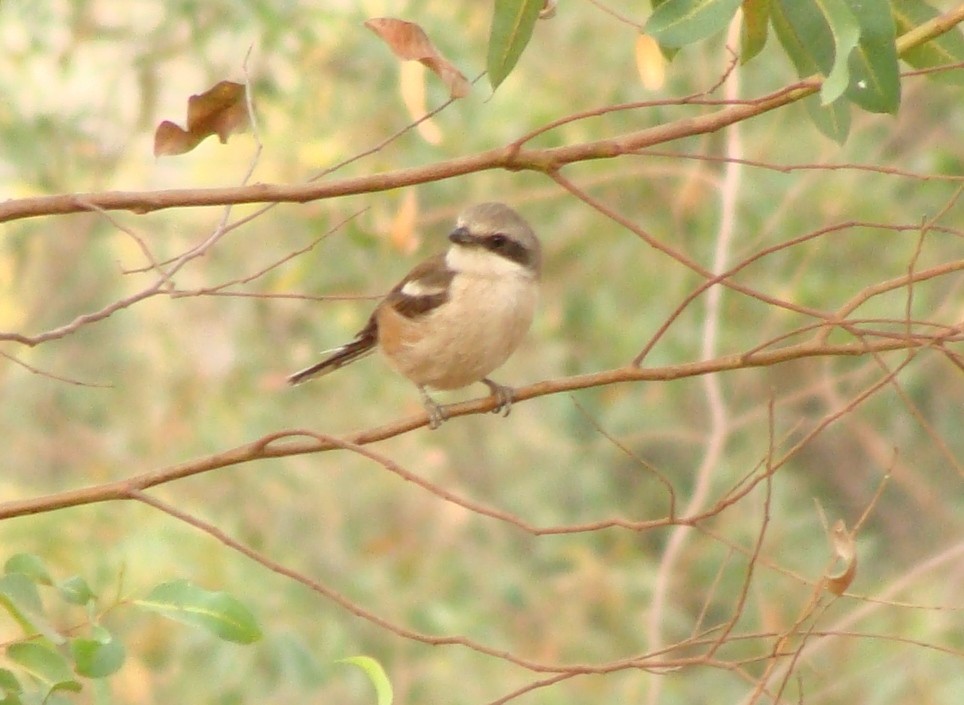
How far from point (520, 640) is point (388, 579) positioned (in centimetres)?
106

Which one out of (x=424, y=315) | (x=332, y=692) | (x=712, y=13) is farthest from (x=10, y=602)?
(x=332, y=692)

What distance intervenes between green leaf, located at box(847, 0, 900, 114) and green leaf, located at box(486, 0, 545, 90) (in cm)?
64

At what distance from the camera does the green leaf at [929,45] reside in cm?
303

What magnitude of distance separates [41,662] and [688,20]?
5.64 feet

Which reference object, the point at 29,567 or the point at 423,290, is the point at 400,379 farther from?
the point at 29,567

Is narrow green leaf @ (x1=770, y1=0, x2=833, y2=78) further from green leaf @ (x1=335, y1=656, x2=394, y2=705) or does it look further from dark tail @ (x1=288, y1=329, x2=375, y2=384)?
dark tail @ (x1=288, y1=329, x2=375, y2=384)

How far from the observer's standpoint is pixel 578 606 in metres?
7.45

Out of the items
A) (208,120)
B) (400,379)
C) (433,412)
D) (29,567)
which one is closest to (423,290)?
(433,412)

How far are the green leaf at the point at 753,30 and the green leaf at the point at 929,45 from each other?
300 millimetres

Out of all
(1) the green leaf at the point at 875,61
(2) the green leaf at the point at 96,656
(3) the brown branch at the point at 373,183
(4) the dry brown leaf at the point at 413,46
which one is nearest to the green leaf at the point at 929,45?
(1) the green leaf at the point at 875,61

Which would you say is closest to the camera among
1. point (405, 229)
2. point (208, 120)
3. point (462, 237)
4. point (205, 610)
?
point (205, 610)

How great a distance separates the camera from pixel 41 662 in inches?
105

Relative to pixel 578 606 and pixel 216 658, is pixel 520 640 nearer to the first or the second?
pixel 578 606

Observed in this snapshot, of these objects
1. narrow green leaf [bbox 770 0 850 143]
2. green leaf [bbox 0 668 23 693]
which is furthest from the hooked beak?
green leaf [bbox 0 668 23 693]
